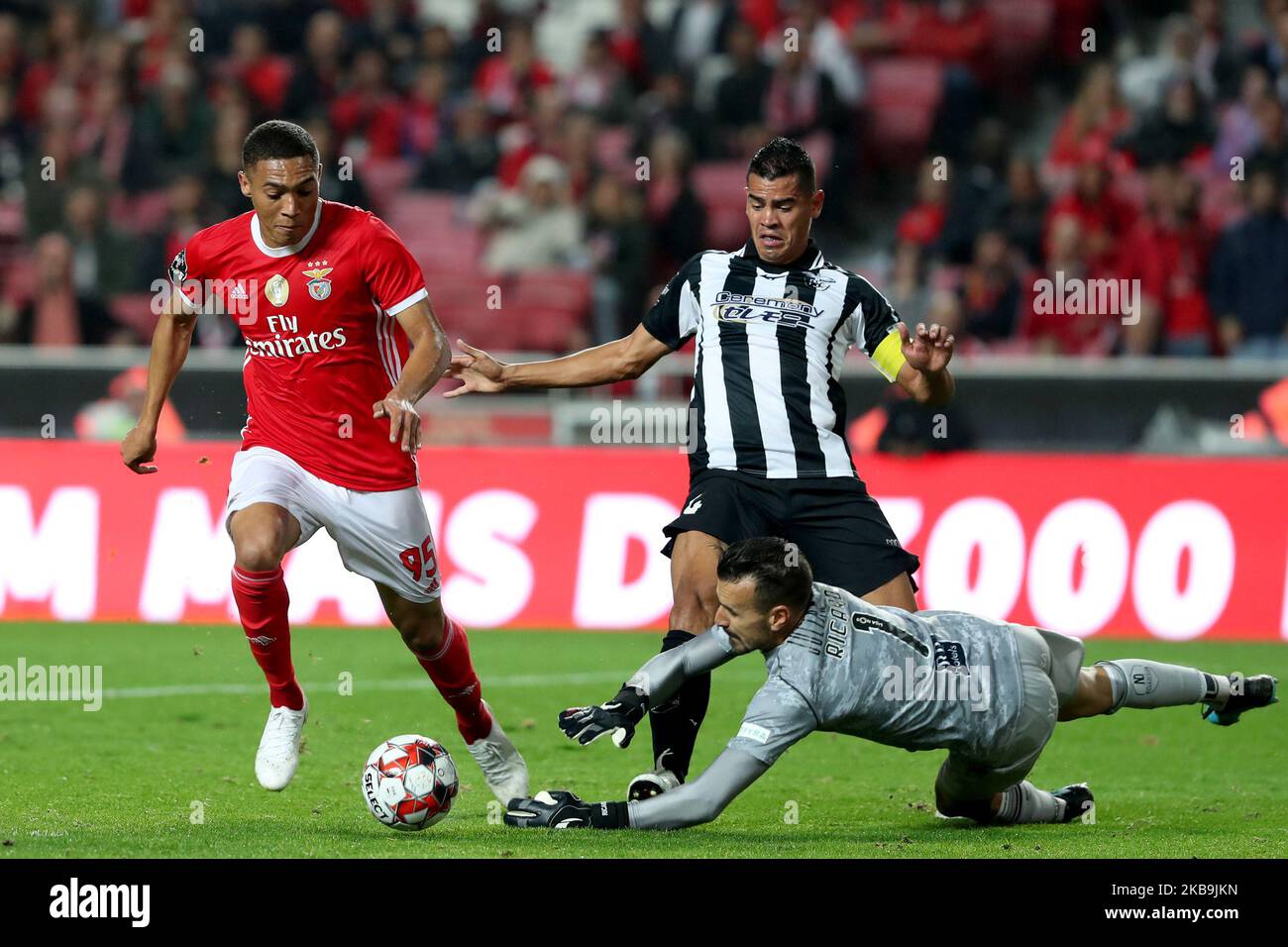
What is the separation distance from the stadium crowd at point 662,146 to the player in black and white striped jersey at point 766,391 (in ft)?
22.2

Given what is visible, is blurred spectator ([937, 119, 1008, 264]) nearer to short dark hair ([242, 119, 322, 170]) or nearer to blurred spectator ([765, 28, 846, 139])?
blurred spectator ([765, 28, 846, 139])

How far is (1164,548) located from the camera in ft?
39.9

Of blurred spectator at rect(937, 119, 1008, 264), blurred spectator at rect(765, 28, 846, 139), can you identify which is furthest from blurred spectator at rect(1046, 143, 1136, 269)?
blurred spectator at rect(765, 28, 846, 139)

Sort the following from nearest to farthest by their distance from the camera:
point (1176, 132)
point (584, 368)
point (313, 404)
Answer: point (313, 404) → point (584, 368) → point (1176, 132)

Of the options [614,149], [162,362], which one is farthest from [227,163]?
[162,362]

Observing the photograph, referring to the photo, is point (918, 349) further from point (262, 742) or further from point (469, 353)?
point (262, 742)

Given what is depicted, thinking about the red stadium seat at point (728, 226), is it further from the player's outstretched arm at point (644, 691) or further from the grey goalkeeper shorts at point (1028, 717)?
the player's outstretched arm at point (644, 691)

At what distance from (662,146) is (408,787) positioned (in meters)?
10.5

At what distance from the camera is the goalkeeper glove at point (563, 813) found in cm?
595

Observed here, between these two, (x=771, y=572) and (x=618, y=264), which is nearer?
(x=771, y=572)

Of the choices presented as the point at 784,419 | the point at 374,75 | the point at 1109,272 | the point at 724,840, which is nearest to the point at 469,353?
the point at 784,419

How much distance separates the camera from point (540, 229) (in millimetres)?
15977

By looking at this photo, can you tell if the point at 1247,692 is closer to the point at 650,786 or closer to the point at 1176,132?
the point at 650,786

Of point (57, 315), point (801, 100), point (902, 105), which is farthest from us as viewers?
point (902, 105)
